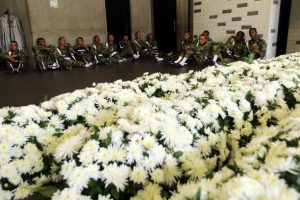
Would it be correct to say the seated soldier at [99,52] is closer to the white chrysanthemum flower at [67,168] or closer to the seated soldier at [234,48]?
the seated soldier at [234,48]

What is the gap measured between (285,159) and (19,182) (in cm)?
113

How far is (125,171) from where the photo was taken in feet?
3.52

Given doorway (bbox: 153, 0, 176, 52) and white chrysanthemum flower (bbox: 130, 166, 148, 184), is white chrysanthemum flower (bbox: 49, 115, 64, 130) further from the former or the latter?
doorway (bbox: 153, 0, 176, 52)

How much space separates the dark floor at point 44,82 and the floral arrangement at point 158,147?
2568mm

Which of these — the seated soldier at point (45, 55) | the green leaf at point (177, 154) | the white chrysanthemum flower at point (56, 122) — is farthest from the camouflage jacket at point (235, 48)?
the green leaf at point (177, 154)

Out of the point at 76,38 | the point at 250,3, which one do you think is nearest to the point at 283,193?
the point at 250,3

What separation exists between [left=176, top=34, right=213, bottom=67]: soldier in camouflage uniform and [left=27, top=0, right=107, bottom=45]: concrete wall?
3.14 meters

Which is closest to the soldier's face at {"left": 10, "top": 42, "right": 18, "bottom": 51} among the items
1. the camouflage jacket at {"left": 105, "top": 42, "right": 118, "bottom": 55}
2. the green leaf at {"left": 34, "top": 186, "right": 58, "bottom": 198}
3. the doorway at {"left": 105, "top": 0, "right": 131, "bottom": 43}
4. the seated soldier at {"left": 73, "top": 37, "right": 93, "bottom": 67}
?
the seated soldier at {"left": 73, "top": 37, "right": 93, "bottom": 67}

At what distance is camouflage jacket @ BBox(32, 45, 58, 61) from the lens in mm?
6816

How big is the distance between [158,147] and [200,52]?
20.5 ft

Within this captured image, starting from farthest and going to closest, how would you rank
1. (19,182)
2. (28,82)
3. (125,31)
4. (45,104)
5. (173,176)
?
1. (125,31)
2. (28,82)
3. (45,104)
4. (19,182)
5. (173,176)

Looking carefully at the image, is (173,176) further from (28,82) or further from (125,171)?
(28,82)

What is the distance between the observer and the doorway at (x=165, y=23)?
10.1m

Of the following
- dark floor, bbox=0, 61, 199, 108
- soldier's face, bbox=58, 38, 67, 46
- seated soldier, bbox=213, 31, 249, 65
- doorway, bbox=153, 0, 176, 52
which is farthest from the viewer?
doorway, bbox=153, 0, 176, 52
